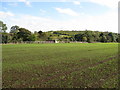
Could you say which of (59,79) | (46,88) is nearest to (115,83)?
(59,79)

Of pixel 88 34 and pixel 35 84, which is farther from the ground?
pixel 88 34

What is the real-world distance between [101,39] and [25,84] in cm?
11103

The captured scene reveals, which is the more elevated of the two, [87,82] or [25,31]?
[25,31]

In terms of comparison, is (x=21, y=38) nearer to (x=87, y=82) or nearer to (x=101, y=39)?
(x=101, y=39)

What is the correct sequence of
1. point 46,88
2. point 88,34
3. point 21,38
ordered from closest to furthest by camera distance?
point 46,88
point 21,38
point 88,34

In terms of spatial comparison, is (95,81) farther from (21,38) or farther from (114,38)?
(114,38)

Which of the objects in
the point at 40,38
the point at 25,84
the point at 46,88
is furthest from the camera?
the point at 40,38

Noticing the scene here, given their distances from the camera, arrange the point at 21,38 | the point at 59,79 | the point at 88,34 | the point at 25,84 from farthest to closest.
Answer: the point at 88,34 < the point at 21,38 < the point at 59,79 < the point at 25,84

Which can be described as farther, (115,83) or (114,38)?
(114,38)

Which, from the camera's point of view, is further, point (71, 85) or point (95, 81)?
point (95, 81)

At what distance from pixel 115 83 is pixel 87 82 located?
138 cm

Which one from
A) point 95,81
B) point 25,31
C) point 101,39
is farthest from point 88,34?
point 95,81

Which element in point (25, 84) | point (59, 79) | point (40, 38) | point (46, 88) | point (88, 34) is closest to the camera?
point (46, 88)

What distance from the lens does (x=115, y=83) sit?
663 cm
